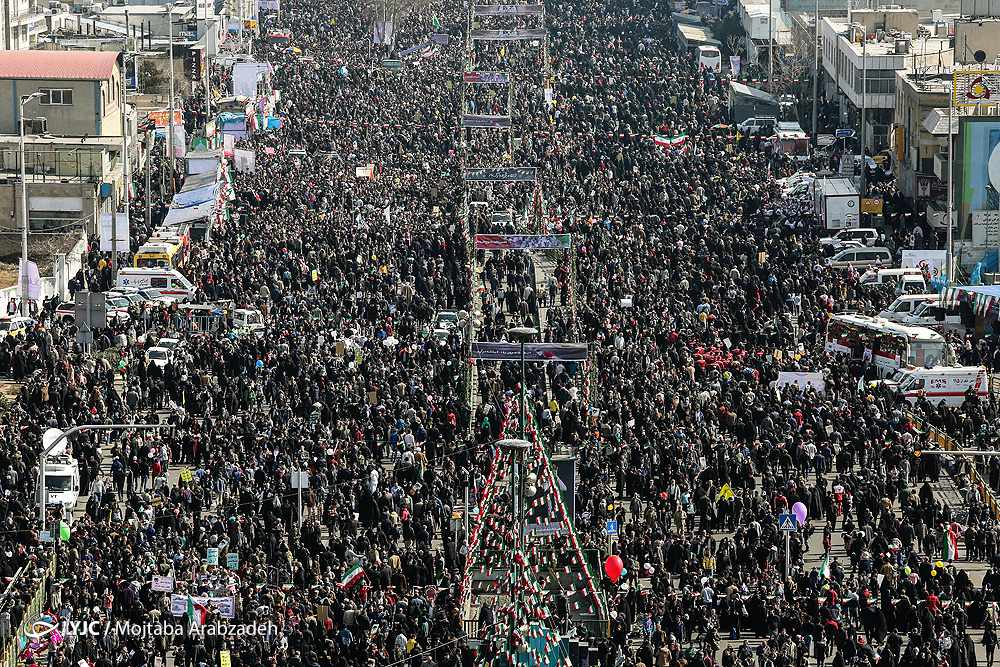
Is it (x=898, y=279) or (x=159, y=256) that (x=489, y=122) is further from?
(x=898, y=279)

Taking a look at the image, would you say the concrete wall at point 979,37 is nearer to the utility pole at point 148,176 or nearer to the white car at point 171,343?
the utility pole at point 148,176

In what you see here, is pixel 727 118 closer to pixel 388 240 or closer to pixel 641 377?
pixel 388 240

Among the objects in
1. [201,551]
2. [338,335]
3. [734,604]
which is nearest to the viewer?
[734,604]

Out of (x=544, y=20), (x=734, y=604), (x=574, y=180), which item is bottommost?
(x=734, y=604)

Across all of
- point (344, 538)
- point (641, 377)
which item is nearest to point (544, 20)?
point (641, 377)

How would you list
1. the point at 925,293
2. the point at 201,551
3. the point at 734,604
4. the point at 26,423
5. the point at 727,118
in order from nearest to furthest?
the point at 734,604 → the point at 201,551 → the point at 26,423 → the point at 925,293 → the point at 727,118

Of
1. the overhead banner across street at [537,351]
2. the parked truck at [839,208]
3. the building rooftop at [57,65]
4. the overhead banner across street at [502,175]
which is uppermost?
the building rooftop at [57,65]

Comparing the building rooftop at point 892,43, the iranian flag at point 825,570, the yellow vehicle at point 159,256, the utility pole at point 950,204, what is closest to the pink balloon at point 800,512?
the iranian flag at point 825,570
